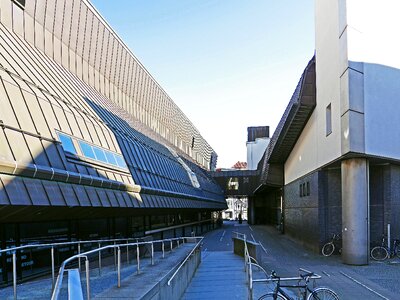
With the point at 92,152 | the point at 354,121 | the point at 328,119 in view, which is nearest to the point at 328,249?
the point at 328,119

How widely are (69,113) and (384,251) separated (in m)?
14.1

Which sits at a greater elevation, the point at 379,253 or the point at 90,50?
the point at 90,50

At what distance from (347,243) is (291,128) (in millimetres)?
11139

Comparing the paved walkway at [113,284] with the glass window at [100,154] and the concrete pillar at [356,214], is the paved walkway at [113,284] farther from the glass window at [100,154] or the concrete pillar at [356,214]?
the concrete pillar at [356,214]

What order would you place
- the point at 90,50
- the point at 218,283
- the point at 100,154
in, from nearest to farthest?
the point at 218,283 → the point at 100,154 → the point at 90,50

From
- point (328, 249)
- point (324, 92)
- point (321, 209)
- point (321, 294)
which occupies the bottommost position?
point (328, 249)

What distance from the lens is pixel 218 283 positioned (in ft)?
37.1

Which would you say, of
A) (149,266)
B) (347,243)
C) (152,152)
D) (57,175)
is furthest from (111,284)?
(152,152)

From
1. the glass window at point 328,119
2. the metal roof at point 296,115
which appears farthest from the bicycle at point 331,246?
the metal roof at point 296,115

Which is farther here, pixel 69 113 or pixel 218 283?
pixel 69 113

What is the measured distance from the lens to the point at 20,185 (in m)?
8.97

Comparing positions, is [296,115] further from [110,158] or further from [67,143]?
[67,143]

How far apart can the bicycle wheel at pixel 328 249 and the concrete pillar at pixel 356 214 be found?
249 centimetres

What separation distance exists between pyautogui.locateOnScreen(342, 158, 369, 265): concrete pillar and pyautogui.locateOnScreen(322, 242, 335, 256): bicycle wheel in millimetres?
2490
